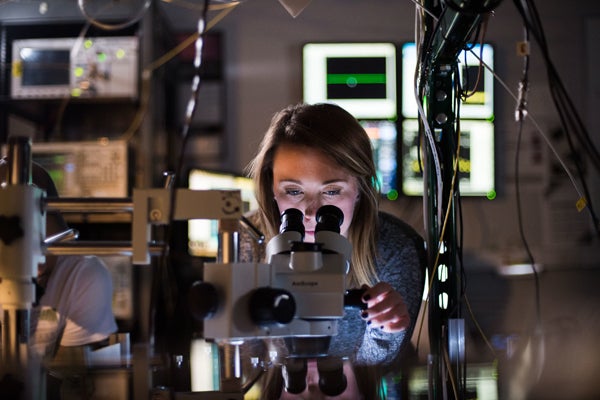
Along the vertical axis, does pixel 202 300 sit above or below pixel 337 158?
below

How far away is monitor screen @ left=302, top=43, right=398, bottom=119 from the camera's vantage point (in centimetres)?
322

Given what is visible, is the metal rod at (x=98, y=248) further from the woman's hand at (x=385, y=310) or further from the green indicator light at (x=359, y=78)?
the green indicator light at (x=359, y=78)

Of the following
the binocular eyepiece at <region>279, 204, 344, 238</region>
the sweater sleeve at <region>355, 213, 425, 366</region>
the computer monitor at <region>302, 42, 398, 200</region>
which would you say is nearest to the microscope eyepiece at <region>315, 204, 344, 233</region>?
the binocular eyepiece at <region>279, 204, 344, 238</region>

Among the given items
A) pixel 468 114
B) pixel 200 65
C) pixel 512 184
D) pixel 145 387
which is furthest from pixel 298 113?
Answer: pixel 512 184

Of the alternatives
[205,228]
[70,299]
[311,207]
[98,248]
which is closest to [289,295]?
[98,248]

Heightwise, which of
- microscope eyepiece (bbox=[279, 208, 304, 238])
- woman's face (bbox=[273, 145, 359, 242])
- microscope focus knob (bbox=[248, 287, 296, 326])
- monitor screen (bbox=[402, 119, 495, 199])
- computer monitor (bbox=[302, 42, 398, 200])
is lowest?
microscope focus knob (bbox=[248, 287, 296, 326])

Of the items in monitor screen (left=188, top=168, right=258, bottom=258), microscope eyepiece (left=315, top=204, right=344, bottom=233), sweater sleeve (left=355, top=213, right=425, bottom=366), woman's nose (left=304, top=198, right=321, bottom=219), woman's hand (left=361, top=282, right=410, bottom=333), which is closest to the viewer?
microscope eyepiece (left=315, top=204, right=344, bottom=233)

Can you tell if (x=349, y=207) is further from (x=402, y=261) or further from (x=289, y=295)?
(x=289, y=295)

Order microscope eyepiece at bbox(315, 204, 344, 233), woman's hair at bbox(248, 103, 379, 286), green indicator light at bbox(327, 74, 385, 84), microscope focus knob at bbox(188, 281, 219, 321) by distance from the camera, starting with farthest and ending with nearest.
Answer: green indicator light at bbox(327, 74, 385, 84)
woman's hair at bbox(248, 103, 379, 286)
microscope eyepiece at bbox(315, 204, 344, 233)
microscope focus knob at bbox(188, 281, 219, 321)

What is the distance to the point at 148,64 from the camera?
9.68 ft

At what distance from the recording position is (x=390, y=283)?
59.6 inches

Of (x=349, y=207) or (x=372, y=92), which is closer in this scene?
(x=349, y=207)

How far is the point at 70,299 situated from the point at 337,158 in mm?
806

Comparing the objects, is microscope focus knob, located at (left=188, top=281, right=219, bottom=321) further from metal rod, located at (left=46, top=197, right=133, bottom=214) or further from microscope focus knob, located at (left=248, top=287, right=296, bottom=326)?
metal rod, located at (left=46, top=197, right=133, bottom=214)
